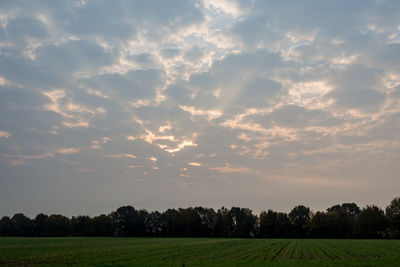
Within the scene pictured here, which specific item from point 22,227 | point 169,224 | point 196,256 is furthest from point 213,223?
point 196,256

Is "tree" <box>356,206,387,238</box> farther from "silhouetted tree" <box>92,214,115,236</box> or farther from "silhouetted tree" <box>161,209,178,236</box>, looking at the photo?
"silhouetted tree" <box>92,214,115,236</box>

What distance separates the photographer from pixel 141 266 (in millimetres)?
23359

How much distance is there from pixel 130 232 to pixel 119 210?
1502cm

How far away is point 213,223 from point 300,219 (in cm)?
4258

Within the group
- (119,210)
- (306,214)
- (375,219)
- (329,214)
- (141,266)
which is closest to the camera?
(141,266)

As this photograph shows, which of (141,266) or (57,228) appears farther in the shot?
(57,228)

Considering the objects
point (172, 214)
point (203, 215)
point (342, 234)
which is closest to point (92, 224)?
point (172, 214)

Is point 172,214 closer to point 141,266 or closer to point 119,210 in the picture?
point 119,210

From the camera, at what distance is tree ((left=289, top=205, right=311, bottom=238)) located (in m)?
138

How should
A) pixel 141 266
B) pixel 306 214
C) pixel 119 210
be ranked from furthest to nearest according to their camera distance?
pixel 119 210 → pixel 306 214 → pixel 141 266

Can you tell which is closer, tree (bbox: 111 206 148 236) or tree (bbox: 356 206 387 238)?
tree (bbox: 356 206 387 238)

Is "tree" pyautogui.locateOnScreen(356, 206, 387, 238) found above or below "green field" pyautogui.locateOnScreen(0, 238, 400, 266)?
above

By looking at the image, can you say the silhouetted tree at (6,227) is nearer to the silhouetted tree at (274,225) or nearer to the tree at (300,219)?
the silhouetted tree at (274,225)

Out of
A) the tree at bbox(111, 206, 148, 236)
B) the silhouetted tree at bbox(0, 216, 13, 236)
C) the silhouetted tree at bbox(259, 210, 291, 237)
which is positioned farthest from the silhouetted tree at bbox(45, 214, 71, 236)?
the silhouetted tree at bbox(259, 210, 291, 237)
